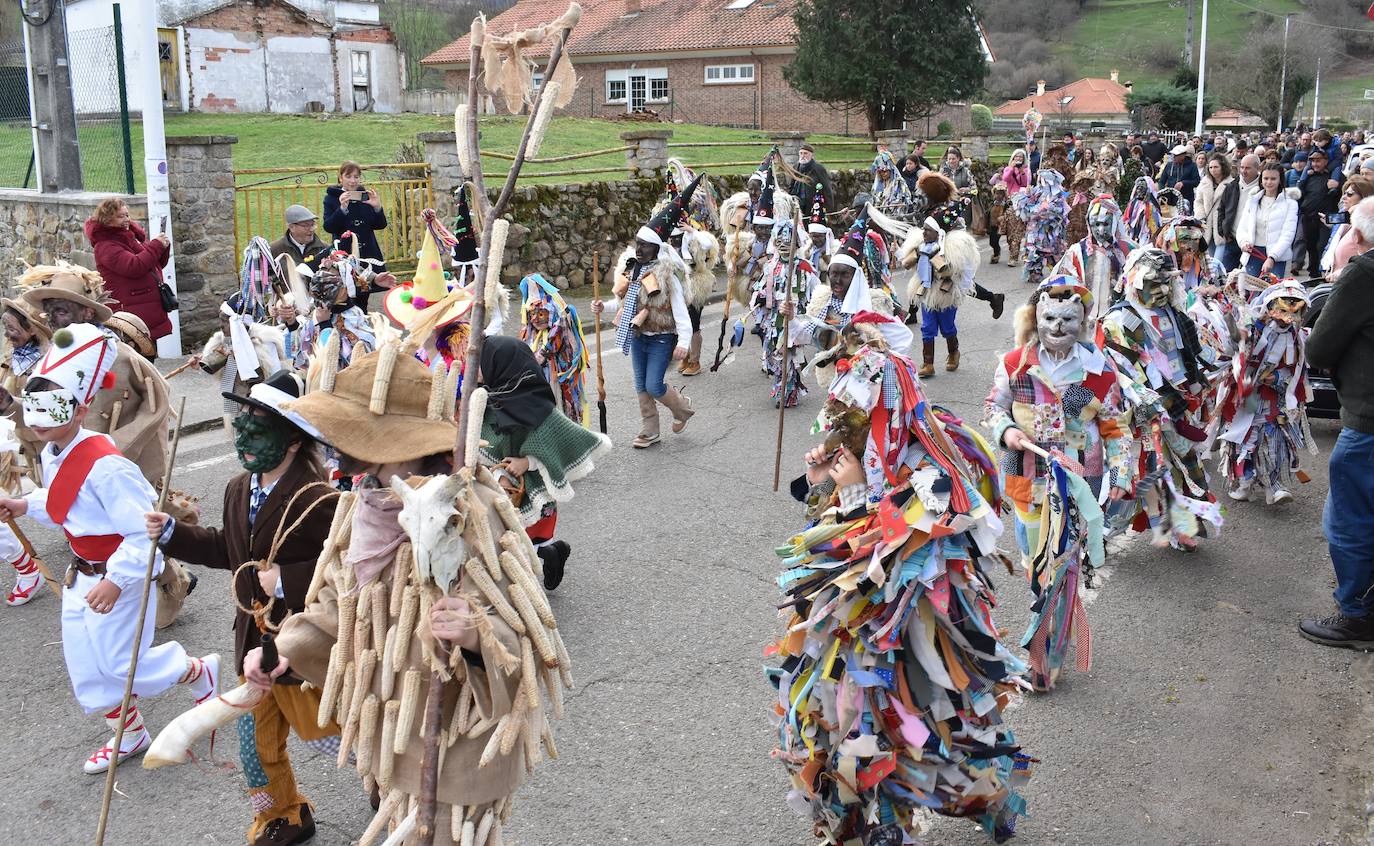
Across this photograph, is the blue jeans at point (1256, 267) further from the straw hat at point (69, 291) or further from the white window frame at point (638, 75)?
the white window frame at point (638, 75)

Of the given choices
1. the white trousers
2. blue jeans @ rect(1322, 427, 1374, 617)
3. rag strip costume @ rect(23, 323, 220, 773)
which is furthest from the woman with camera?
blue jeans @ rect(1322, 427, 1374, 617)

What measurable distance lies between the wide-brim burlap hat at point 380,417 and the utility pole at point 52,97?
40.3 feet

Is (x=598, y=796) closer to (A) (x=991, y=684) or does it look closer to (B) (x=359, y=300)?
(A) (x=991, y=684)

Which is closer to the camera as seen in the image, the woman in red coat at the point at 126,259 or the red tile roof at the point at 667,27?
the woman in red coat at the point at 126,259

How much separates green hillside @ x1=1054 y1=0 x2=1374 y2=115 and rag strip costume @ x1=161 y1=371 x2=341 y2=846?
307 feet

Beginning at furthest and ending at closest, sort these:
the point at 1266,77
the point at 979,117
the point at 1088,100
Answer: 1. the point at 1088,100
2. the point at 1266,77
3. the point at 979,117

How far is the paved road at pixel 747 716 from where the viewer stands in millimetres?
4656

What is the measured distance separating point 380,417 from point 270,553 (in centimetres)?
76

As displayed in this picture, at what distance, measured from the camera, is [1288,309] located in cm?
801

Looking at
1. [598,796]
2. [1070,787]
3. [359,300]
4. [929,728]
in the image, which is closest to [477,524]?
[929,728]

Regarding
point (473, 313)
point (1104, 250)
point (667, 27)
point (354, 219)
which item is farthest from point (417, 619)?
point (667, 27)

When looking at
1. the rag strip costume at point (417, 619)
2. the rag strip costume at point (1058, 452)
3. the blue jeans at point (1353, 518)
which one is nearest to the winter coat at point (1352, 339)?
the blue jeans at point (1353, 518)

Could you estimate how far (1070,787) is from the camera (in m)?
4.91

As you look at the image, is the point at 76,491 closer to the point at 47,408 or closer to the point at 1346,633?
the point at 47,408
